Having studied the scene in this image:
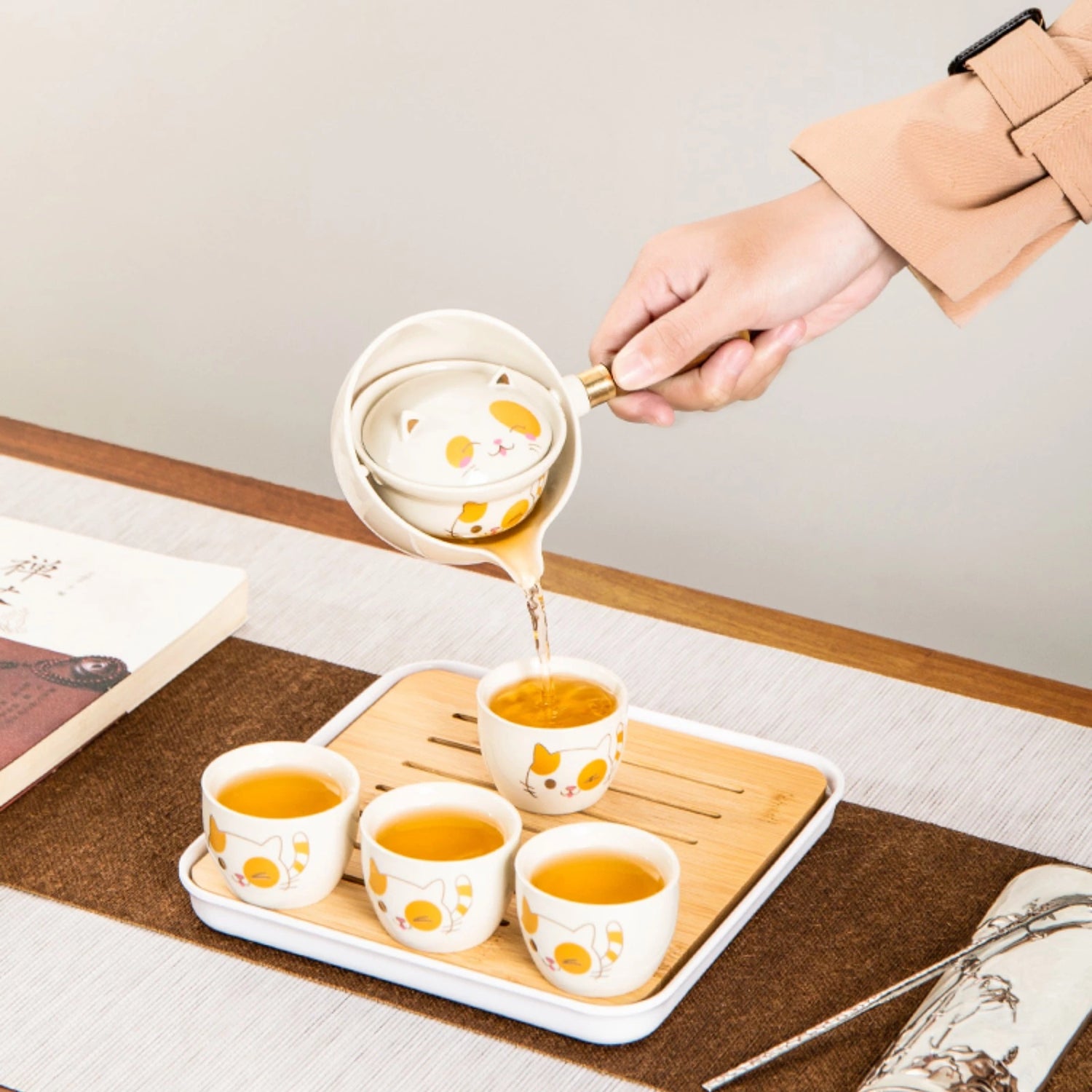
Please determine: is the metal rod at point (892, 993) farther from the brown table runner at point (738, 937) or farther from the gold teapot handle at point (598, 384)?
the gold teapot handle at point (598, 384)

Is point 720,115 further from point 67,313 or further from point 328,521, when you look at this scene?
point 67,313

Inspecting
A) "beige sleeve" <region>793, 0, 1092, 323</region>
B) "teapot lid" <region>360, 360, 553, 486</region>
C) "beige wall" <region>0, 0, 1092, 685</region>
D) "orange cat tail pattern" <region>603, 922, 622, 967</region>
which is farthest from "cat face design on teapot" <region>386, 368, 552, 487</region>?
"beige wall" <region>0, 0, 1092, 685</region>

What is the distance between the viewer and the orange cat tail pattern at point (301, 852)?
2.70 ft

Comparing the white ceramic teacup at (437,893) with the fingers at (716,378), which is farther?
the fingers at (716,378)

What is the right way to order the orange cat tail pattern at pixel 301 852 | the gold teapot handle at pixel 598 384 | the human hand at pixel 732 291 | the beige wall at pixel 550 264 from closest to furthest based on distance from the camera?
1. the orange cat tail pattern at pixel 301 852
2. the gold teapot handle at pixel 598 384
3. the human hand at pixel 732 291
4. the beige wall at pixel 550 264

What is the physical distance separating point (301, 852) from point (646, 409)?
465 mm

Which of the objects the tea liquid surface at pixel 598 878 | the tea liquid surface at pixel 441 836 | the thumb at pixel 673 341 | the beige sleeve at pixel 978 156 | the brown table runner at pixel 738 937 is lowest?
the brown table runner at pixel 738 937

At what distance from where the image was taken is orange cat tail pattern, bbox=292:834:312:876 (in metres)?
0.82

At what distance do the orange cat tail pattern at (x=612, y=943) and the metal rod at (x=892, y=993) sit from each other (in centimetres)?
8

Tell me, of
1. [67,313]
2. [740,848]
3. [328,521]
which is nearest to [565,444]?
[740,848]

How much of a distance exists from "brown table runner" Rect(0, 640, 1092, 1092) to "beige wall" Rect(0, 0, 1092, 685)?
1.29 m

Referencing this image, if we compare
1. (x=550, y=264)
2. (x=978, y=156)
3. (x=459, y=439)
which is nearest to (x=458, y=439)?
(x=459, y=439)

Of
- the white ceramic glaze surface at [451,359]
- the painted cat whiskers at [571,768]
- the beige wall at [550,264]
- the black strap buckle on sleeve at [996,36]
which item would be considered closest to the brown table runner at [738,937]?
the painted cat whiskers at [571,768]

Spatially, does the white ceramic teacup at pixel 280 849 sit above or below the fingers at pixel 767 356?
below
